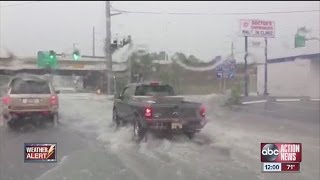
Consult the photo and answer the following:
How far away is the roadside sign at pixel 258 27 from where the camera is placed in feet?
59.5

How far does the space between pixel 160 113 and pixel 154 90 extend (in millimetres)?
1969

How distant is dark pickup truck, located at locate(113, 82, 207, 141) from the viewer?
1313 centimetres

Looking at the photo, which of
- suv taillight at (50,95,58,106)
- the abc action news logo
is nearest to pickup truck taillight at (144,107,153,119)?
suv taillight at (50,95,58,106)

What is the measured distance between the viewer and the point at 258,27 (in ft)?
60.9

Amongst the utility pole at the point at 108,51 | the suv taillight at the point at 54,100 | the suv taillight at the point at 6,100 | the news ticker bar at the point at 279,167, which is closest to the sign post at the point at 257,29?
the utility pole at the point at 108,51

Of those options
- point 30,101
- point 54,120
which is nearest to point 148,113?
point 30,101

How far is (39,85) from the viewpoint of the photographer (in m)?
15.9

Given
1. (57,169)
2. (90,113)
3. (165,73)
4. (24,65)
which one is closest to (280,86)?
(165,73)

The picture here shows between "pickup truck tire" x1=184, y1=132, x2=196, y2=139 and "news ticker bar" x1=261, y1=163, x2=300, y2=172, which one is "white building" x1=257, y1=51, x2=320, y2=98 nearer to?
"pickup truck tire" x1=184, y1=132, x2=196, y2=139

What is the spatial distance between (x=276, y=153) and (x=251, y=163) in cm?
Answer: 374

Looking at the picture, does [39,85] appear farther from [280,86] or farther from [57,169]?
[280,86]

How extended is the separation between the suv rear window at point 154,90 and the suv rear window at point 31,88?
2902 millimetres

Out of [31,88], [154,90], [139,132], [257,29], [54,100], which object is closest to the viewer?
[139,132]

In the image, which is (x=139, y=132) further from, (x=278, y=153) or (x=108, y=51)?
(x=278, y=153)
